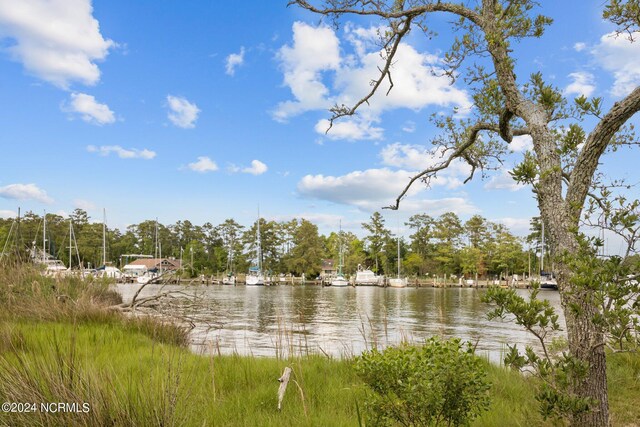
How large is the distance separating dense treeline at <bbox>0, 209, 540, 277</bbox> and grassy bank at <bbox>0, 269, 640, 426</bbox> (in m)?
49.4

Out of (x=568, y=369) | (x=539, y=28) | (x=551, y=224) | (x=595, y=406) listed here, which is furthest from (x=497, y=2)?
(x=595, y=406)

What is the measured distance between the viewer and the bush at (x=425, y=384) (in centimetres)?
318

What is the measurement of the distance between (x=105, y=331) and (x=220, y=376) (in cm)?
333

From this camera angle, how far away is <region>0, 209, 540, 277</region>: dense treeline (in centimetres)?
6291

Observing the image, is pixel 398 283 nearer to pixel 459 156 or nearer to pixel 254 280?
pixel 254 280

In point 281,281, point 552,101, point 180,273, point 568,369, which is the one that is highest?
point 552,101

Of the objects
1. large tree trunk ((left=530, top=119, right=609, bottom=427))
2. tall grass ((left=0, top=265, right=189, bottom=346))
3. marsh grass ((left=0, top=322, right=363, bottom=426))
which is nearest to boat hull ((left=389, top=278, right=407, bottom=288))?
tall grass ((left=0, top=265, right=189, bottom=346))

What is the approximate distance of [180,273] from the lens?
7691 mm

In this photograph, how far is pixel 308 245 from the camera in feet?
233

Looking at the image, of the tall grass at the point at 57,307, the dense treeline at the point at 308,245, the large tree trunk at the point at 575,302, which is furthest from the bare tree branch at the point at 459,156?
the dense treeline at the point at 308,245

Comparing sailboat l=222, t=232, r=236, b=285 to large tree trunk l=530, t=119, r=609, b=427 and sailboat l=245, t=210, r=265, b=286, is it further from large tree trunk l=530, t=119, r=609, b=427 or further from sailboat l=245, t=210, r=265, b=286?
large tree trunk l=530, t=119, r=609, b=427

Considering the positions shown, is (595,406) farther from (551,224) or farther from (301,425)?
(301,425)

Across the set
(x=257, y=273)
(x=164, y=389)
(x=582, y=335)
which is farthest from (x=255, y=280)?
(x=582, y=335)

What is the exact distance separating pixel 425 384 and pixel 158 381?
2397 millimetres
